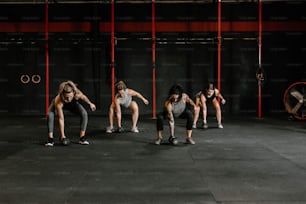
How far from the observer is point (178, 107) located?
5.52 metres

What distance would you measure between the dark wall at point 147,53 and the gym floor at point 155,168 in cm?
262

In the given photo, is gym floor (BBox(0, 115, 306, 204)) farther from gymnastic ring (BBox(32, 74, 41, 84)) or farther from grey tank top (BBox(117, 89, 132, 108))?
gymnastic ring (BBox(32, 74, 41, 84))

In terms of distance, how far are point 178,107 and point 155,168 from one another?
5.06ft

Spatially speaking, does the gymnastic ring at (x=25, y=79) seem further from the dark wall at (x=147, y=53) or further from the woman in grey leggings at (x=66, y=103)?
the woman in grey leggings at (x=66, y=103)

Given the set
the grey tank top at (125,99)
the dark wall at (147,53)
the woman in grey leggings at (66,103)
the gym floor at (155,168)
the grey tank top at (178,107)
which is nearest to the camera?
the gym floor at (155,168)

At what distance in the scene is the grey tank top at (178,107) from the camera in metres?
5.52

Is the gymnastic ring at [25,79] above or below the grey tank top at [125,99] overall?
above

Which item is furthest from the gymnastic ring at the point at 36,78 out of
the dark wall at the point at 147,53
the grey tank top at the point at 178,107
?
the grey tank top at the point at 178,107

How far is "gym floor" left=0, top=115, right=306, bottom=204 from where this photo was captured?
Answer: 315 centimetres

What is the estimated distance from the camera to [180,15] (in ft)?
31.0

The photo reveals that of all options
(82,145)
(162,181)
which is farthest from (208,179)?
(82,145)

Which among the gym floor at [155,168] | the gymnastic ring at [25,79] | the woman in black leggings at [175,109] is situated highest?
the gymnastic ring at [25,79]

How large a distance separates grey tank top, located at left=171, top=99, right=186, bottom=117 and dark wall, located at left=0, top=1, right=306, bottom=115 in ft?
12.9

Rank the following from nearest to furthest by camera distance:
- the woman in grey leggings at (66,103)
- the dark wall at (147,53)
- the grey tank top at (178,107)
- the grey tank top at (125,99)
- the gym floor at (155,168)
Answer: the gym floor at (155,168) < the woman in grey leggings at (66,103) < the grey tank top at (178,107) < the grey tank top at (125,99) < the dark wall at (147,53)
